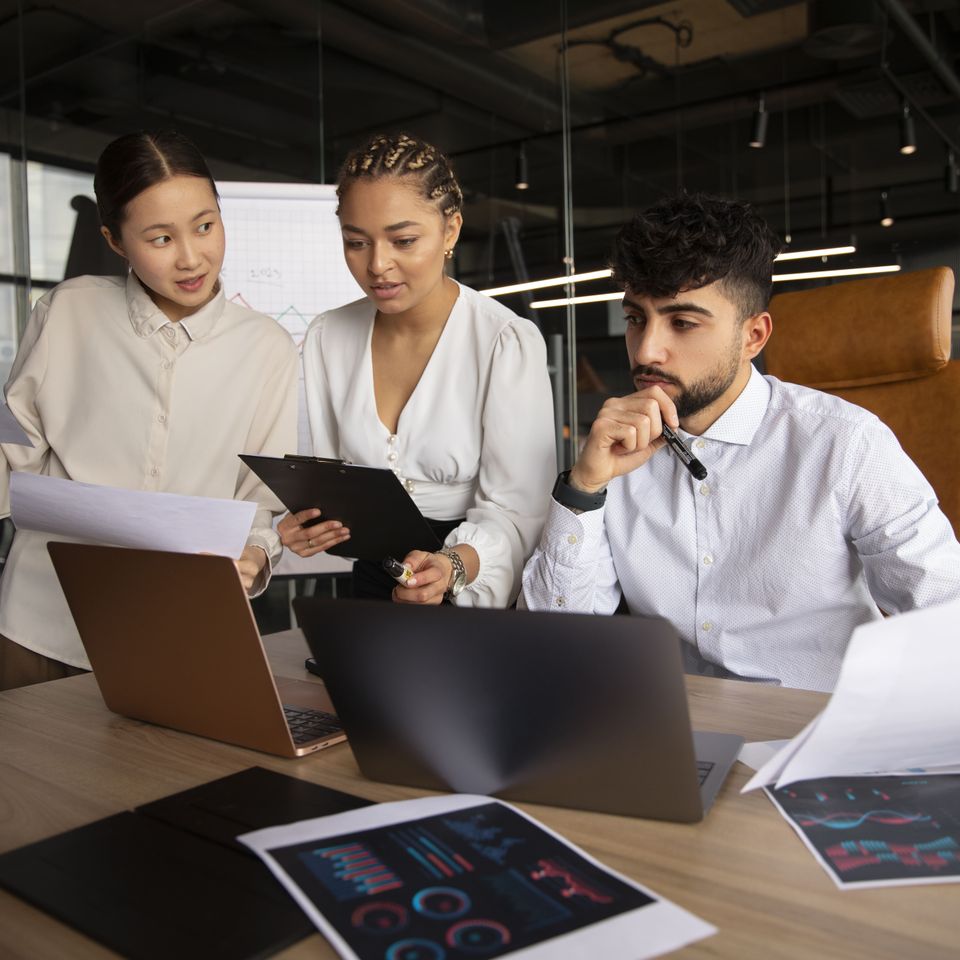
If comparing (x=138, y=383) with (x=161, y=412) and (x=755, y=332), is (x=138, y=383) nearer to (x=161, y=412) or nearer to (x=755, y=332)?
(x=161, y=412)

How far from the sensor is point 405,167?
4.98ft

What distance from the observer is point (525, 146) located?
489cm

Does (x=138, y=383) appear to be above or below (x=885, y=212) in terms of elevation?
below

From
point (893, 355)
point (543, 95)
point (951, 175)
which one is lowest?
point (893, 355)

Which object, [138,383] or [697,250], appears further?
[138,383]

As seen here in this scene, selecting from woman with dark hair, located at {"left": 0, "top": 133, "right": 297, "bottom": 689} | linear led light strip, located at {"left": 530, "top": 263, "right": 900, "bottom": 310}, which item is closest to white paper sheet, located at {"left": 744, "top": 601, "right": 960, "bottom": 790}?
woman with dark hair, located at {"left": 0, "top": 133, "right": 297, "bottom": 689}

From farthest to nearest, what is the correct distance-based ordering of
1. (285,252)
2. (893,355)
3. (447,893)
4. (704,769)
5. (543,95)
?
1. (543,95)
2. (285,252)
3. (893,355)
4. (704,769)
5. (447,893)

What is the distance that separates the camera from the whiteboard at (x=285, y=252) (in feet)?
10.5

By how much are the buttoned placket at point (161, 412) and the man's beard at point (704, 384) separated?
0.82 m

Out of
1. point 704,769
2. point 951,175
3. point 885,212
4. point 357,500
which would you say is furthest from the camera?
point 885,212

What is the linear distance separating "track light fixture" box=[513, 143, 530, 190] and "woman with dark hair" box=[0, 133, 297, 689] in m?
3.50

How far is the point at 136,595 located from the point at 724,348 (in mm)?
1002

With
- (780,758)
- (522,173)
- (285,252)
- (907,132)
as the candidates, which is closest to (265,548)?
(780,758)

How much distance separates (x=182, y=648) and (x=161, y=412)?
2.33ft
